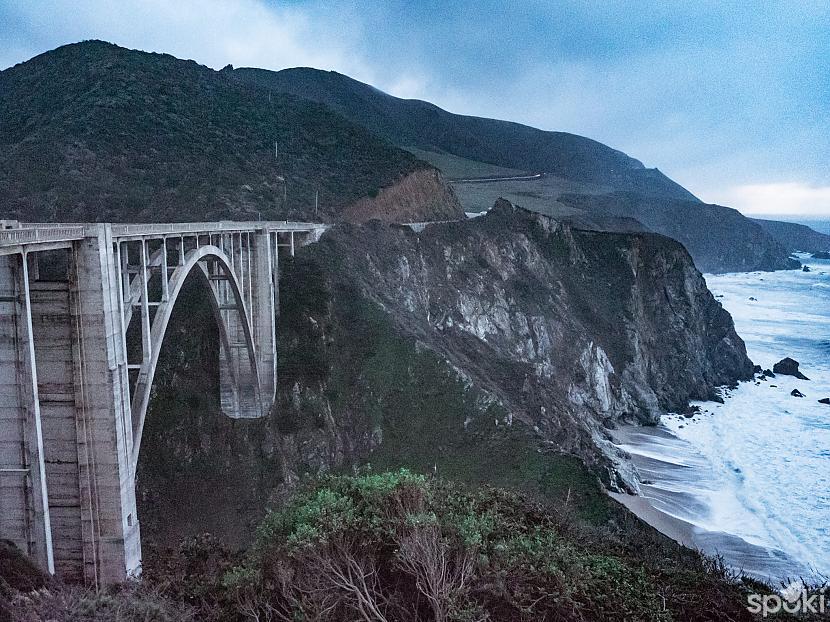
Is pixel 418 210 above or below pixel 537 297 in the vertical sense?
above

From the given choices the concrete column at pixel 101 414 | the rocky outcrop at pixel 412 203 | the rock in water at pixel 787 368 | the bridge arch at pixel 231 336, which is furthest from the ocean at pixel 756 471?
A: the rocky outcrop at pixel 412 203

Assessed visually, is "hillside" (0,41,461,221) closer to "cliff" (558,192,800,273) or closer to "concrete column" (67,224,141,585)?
"concrete column" (67,224,141,585)

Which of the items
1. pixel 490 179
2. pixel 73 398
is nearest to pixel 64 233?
pixel 73 398

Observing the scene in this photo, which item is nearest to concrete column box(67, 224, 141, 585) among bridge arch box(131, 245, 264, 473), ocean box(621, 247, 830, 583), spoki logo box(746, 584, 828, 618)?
bridge arch box(131, 245, 264, 473)

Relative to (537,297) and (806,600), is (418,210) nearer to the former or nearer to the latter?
(537,297)

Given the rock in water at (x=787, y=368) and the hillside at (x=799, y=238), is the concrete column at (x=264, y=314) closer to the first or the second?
the rock in water at (x=787, y=368)

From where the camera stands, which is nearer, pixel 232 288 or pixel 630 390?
pixel 232 288

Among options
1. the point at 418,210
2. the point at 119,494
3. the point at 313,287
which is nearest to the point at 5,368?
the point at 119,494

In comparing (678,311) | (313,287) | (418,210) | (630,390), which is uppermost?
Answer: (418,210)

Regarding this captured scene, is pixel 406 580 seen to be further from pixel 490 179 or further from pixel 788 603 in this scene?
pixel 490 179
